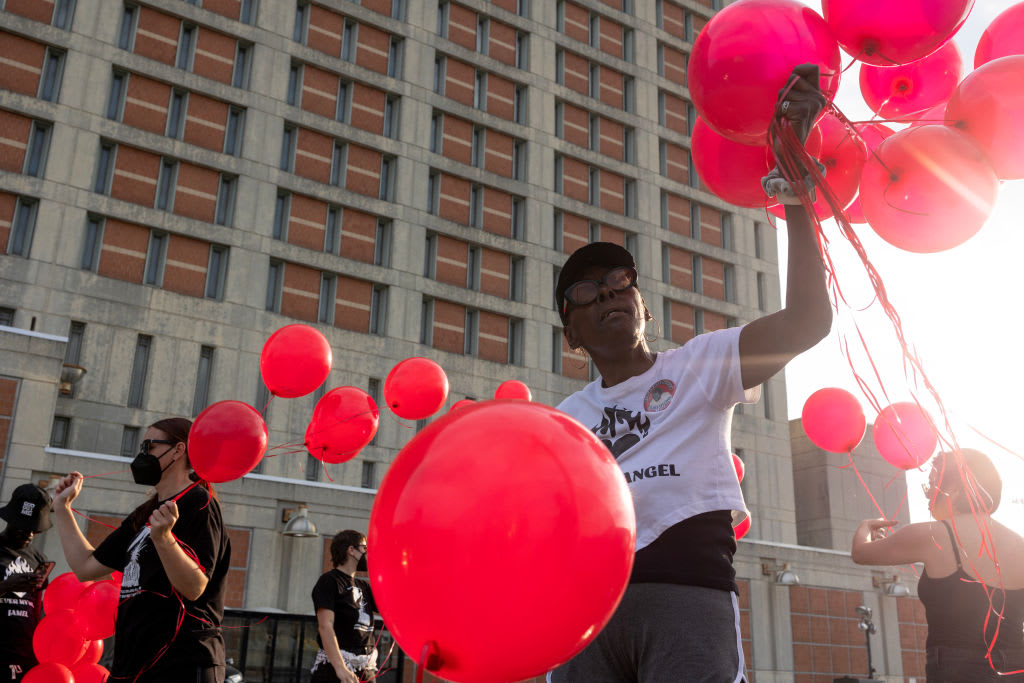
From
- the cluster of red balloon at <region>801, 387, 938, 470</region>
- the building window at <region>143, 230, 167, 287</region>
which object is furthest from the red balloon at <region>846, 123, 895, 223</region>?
the building window at <region>143, 230, 167, 287</region>

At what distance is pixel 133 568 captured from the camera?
3.57 meters

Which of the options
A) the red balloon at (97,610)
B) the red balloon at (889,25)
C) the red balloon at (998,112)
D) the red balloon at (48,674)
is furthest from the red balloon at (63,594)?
the red balloon at (998,112)

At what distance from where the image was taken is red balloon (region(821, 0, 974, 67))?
259 centimetres

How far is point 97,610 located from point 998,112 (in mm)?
5288

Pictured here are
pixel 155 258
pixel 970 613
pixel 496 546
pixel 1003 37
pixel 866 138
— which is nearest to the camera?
pixel 496 546

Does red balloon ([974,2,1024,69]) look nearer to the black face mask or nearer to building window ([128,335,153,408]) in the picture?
the black face mask

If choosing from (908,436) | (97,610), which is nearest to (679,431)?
(908,436)

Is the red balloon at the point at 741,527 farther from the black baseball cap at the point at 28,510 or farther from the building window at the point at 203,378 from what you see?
the building window at the point at 203,378

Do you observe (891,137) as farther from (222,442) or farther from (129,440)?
(129,440)

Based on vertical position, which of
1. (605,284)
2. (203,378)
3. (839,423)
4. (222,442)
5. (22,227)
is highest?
(22,227)

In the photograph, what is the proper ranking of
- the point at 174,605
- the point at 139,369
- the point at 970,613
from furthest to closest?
1. the point at 139,369
2. the point at 970,613
3. the point at 174,605

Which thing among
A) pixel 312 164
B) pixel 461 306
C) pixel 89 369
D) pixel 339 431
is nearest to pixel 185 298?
pixel 89 369

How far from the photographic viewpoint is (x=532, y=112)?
32.4 metres

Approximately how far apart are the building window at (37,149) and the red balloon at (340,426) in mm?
20009
